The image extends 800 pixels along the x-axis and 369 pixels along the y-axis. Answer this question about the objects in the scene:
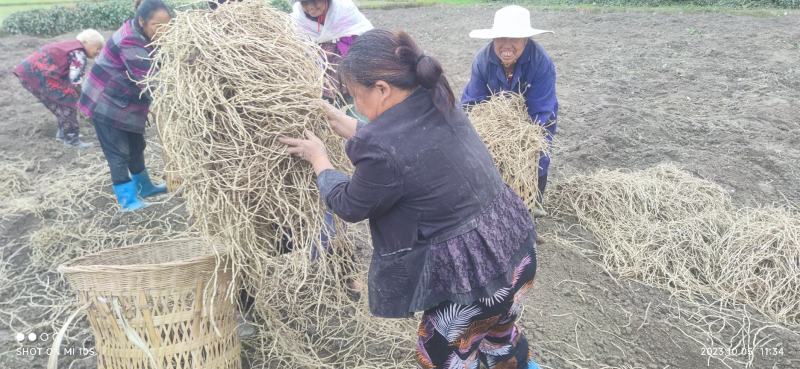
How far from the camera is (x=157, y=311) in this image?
2.32m

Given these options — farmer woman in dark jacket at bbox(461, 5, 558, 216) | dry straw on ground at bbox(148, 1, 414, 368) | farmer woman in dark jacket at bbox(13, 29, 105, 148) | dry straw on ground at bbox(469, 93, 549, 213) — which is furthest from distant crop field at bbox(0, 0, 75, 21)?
dry straw on ground at bbox(148, 1, 414, 368)

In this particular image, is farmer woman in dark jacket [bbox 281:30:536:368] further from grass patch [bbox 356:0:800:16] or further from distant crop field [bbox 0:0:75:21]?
distant crop field [bbox 0:0:75:21]

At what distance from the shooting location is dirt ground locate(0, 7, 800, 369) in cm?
300

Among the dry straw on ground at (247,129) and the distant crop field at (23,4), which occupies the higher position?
the dry straw on ground at (247,129)

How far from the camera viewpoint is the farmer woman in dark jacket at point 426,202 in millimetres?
1832

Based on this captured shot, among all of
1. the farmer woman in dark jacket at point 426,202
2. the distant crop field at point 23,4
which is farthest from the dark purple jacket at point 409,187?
the distant crop field at point 23,4

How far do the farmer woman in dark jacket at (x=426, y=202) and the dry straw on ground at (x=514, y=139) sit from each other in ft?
4.68

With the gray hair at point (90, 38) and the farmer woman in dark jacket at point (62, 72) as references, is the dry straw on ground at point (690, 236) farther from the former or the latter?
the farmer woman in dark jacket at point (62, 72)

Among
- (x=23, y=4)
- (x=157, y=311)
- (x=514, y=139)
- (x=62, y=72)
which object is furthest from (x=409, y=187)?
(x=23, y=4)

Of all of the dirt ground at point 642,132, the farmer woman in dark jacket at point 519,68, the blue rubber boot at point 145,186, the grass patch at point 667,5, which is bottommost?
the grass patch at point 667,5

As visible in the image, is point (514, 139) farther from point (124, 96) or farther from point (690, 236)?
point (124, 96)

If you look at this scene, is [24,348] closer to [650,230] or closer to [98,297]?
[98,297]

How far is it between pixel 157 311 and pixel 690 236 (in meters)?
3.11

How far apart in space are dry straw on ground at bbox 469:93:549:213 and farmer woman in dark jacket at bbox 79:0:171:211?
2.04 meters
